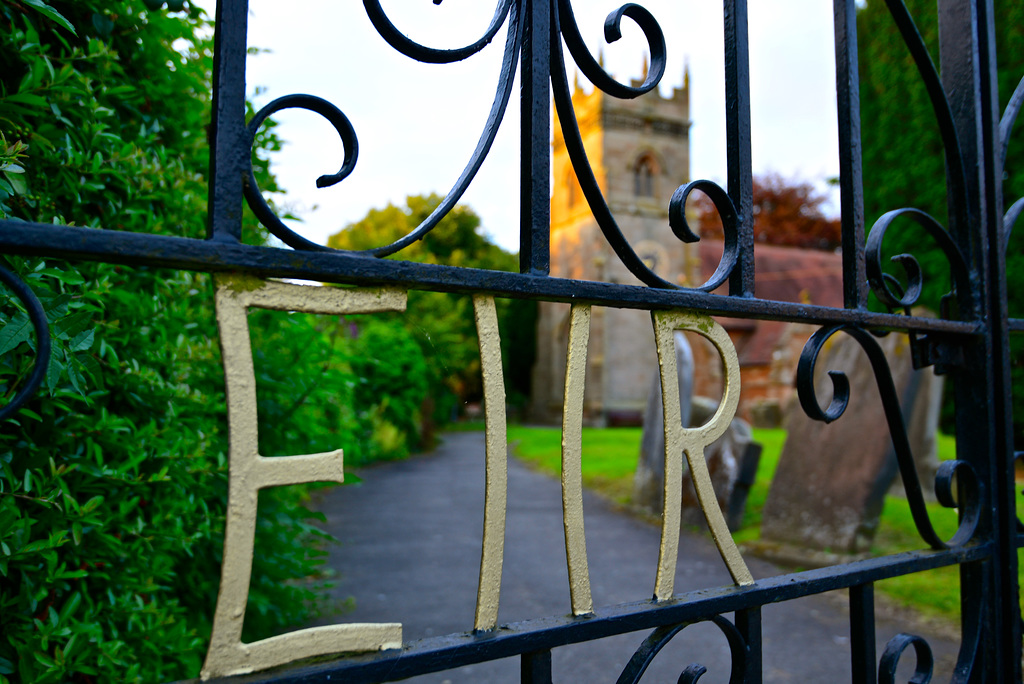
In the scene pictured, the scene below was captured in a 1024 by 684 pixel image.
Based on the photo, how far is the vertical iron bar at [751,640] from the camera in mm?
1129

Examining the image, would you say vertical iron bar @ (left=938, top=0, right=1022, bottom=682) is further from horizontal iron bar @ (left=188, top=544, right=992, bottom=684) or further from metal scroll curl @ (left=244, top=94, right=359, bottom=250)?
metal scroll curl @ (left=244, top=94, right=359, bottom=250)

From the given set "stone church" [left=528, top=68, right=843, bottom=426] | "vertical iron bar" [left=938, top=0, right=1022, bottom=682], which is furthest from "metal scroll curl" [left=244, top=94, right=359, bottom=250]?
"stone church" [left=528, top=68, right=843, bottom=426]

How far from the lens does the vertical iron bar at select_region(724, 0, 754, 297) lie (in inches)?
46.7

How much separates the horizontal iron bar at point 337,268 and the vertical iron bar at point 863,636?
54 centimetres

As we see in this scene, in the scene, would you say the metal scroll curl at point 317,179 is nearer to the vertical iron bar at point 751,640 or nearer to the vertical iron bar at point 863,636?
the vertical iron bar at point 751,640

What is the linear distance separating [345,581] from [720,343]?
11.5ft

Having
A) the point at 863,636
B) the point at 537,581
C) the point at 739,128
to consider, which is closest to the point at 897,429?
the point at 863,636

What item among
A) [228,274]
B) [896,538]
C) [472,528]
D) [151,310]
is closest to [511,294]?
[228,274]

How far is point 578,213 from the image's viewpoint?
27.9 metres

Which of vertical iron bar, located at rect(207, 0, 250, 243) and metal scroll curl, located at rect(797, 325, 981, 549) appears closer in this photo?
vertical iron bar, located at rect(207, 0, 250, 243)

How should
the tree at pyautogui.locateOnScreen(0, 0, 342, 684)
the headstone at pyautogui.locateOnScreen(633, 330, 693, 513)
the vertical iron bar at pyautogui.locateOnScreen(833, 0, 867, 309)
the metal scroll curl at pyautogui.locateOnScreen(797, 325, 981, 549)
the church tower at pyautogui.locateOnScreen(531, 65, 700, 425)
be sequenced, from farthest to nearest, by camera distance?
the church tower at pyautogui.locateOnScreen(531, 65, 700, 425) → the headstone at pyautogui.locateOnScreen(633, 330, 693, 513) → the vertical iron bar at pyautogui.locateOnScreen(833, 0, 867, 309) → the metal scroll curl at pyautogui.locateOnScreen(797, 325, 981, 549) → the tree at pyautogui.locateOnScreen(0, 0, 342, 684)

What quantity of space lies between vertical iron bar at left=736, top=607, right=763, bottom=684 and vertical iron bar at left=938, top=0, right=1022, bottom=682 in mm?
627

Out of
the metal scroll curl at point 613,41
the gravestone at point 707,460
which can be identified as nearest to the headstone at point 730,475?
the gravestone at point 707,460

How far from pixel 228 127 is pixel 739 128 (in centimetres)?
87
